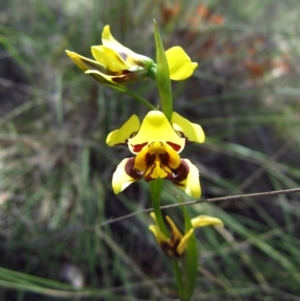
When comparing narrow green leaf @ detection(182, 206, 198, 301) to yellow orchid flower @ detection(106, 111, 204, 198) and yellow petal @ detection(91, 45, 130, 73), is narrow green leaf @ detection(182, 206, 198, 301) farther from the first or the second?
yellow petal @ detection(91, 45, 130, 73)

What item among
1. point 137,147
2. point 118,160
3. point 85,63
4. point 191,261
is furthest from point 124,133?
point 118,160

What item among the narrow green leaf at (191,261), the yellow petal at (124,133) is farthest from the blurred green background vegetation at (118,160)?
the yellow petal at (124,133)

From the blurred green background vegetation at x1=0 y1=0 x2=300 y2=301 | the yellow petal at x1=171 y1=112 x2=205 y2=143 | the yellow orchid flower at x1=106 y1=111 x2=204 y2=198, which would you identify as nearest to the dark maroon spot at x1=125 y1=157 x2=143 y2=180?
the yellow orchid flower at x1=106 y1=111 x2=204 y2=198

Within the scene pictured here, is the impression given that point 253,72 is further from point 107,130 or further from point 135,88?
point 107,130

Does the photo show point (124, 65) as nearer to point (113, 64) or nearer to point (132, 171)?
point (113, 64)

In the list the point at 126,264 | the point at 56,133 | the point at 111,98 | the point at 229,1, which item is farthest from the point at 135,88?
the point at 229,1

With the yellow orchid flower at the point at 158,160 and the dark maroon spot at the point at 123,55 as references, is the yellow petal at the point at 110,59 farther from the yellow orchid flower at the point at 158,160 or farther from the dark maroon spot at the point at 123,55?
the yellow orchid flower at the point at 158,160
